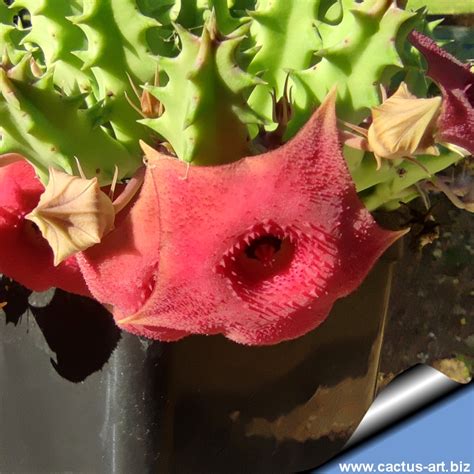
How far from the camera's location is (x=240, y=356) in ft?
1.61

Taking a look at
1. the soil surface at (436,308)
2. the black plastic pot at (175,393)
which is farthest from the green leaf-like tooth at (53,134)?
the soil surface at (436,308)

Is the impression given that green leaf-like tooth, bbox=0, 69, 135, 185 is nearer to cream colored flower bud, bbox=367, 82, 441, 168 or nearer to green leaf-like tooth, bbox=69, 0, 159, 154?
green leaf-like tooth, bbox=69, 0, 159, 154

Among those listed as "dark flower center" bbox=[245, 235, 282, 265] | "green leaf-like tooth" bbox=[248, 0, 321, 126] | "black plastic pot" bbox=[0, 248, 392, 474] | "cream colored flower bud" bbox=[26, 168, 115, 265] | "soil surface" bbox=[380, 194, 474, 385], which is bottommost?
"soil surface" bbox=[380, 194, 474, 385]

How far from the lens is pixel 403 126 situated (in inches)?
13.5

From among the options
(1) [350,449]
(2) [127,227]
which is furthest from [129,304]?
(1) [350,449]

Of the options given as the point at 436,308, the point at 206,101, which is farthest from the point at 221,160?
the point at 436,308

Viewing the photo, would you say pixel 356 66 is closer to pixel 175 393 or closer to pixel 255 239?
pixel 255 239

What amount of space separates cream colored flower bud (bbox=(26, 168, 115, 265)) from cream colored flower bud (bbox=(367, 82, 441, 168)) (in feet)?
0.38

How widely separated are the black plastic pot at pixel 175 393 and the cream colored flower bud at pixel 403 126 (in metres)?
0.16

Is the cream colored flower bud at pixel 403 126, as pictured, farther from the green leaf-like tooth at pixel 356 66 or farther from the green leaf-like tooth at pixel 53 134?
the green leaf-like tooth at pixel 53 134

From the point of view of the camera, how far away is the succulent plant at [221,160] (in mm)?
337

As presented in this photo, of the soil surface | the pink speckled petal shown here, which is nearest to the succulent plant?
the pink speckled petal

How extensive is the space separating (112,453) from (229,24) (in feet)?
0.82

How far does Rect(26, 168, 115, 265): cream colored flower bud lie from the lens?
351 millimetres
